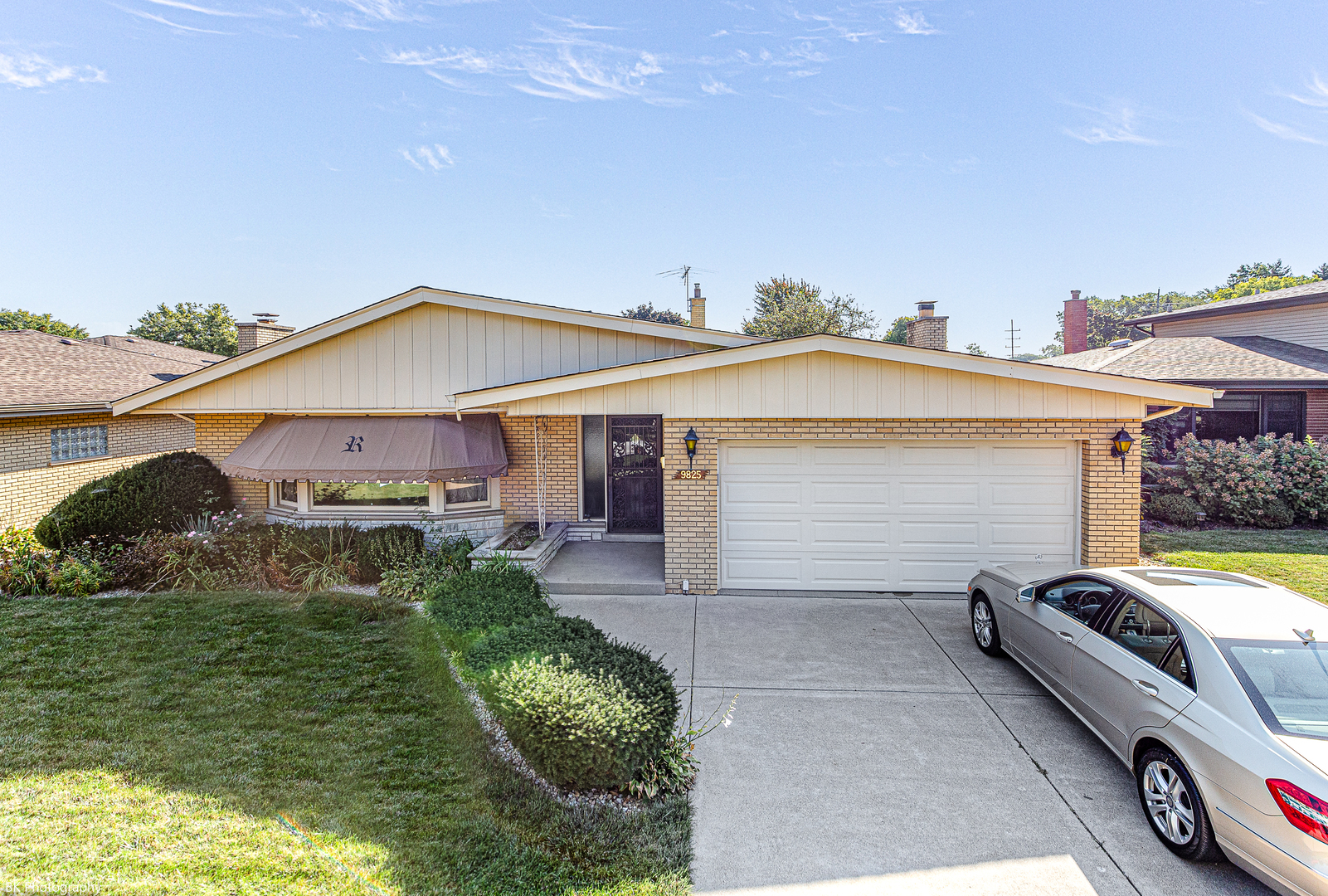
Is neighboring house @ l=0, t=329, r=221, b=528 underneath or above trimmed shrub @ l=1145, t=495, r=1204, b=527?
above

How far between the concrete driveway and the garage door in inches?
64.8

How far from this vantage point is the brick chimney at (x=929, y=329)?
13961 millimetres

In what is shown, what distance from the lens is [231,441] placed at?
1215 cm

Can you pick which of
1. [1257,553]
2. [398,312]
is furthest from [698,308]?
[1257,553]

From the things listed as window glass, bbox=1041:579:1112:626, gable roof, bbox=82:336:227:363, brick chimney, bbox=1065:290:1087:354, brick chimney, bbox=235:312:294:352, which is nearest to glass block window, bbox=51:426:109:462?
brick chimney, bbox=235:312:294:352

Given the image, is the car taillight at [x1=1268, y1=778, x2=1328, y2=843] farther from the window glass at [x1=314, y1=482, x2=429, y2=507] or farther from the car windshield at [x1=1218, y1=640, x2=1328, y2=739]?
the window glass at [x1=314, y1=482, x2=429, y2=507]

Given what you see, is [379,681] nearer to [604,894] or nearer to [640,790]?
[640,790]

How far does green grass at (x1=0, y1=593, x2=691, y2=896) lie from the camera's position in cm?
346

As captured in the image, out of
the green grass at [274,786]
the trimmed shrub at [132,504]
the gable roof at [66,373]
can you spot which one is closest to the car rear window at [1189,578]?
the green grass at [274,786]

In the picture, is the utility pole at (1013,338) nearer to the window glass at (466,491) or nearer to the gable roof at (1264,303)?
the gable roof at (1264,303)

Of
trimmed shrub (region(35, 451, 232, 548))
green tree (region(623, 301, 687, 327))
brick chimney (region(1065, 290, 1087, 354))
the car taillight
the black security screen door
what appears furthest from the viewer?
green tree (region(623, 301, 687, 327))

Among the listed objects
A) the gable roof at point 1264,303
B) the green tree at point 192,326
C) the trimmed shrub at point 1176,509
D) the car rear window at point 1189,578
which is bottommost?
the trimmed shrub at point 1176,509

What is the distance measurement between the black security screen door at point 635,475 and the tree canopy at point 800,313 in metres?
27.4

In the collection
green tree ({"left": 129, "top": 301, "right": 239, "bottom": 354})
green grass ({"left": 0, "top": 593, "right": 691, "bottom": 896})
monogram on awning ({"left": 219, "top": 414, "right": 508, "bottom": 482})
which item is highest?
green tree ({"left": 129, "top": 301, "right": 239, "bottom": 354})
